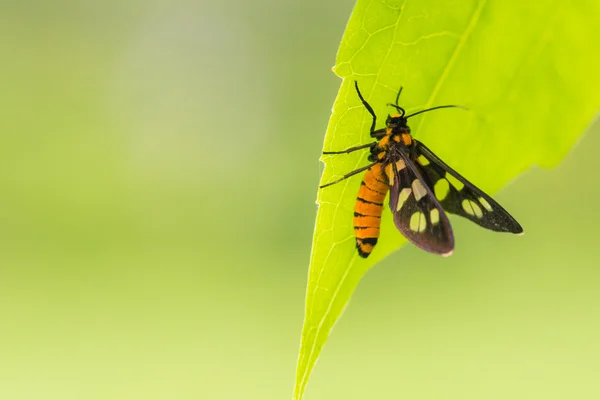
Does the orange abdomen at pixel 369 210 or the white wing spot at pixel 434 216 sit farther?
the white wing spot at pixel 434 216

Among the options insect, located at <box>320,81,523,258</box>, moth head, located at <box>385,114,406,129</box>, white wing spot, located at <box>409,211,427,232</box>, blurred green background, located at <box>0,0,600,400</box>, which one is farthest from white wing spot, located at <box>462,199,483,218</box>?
blurred green background, located at <box>0,0,600,400</box>

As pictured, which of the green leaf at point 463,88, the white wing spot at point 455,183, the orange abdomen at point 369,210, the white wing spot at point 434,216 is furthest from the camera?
the white wing spot at point 455,183

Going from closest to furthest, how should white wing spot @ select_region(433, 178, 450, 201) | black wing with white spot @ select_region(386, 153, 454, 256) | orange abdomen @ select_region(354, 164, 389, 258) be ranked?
orange abdomen @ select_region(354, 164, 389, 258) < black wing with white spot @ select_region(386, 153, 454, 256) < white wing spot @ select_region(433, 178, 450, 201)

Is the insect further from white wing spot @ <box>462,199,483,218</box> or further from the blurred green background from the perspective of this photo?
the blurred green background

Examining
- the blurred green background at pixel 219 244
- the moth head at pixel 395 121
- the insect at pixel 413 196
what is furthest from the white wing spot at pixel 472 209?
the blurred green background at pixel 219 244

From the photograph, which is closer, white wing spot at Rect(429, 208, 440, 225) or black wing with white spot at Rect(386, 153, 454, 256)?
black wing with white spot at Rect(386, 153, 454, 256)

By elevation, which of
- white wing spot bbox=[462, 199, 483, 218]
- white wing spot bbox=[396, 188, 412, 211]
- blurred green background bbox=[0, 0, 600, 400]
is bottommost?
white wing spot bbox=[462, 199, 483, 218]

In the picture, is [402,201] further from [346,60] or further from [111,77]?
[111,77]

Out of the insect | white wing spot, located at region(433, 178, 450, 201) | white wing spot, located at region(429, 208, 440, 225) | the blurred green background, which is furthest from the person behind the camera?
the blurred green background

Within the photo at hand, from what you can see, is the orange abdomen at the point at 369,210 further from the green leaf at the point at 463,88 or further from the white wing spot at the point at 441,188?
the white wing spot at the point at 441,188
